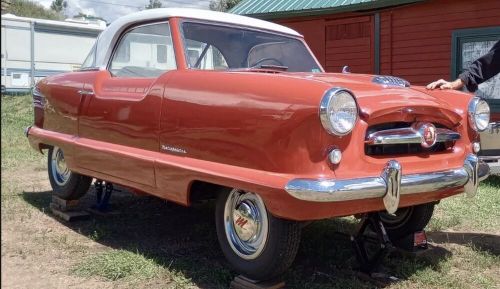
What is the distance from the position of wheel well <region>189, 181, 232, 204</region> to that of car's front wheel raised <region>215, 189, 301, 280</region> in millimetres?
132

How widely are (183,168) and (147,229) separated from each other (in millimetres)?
1442

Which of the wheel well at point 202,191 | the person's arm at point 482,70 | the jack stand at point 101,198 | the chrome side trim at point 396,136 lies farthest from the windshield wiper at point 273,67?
the jack stand at point 101,198

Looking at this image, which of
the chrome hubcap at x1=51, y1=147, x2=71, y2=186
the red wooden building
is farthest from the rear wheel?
the red wooden building

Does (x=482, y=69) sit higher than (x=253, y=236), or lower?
higher

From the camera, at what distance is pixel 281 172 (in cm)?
293

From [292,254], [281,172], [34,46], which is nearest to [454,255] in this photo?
[292,254]

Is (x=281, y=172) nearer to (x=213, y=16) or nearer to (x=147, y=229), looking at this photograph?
(x=213, y=16)

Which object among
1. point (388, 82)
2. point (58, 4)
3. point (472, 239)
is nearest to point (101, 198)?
point (388, 82)

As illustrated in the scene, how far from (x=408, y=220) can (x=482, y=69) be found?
1293 millimetres

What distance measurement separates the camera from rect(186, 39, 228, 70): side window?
3.94 meters

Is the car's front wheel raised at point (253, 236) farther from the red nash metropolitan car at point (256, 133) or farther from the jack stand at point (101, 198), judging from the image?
the jack stand at point (101, 198)

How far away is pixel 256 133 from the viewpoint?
3.03 metres

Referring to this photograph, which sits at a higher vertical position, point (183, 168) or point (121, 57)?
point (121, 57)

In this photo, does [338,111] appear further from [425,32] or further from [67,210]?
[425,32]
